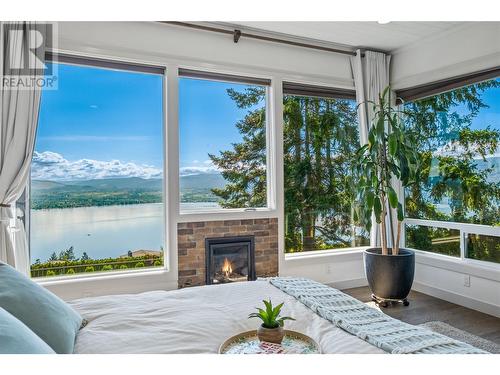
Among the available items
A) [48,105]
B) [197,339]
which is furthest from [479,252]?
[48,105]

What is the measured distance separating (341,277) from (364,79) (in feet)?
7.93

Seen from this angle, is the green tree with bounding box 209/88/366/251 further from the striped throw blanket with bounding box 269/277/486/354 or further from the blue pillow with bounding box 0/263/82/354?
the blue pillow with bounding box 0/263/82/354

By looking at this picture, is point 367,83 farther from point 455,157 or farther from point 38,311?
point 38,311

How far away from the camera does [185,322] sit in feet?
5.31

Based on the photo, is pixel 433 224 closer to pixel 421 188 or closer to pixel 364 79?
pixel 421 188

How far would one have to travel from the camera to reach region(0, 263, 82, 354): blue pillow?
1288mm

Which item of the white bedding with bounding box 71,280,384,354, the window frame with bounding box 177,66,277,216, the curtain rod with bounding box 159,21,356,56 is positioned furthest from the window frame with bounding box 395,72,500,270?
the white bedding with bounding box 71,280,384,354

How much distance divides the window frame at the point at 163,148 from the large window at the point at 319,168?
4.52 feet

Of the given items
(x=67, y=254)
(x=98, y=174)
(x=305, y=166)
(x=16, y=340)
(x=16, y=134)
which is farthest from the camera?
(x=305, y=166)

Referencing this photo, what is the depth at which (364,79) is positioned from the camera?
4.42 metres

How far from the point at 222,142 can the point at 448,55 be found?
259 centimetres

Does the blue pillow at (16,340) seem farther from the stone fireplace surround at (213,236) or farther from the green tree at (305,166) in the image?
the green tree at (305,166)

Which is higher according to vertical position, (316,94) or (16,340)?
(316,94)

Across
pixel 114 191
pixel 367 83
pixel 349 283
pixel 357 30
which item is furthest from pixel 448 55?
pixel 114 191
